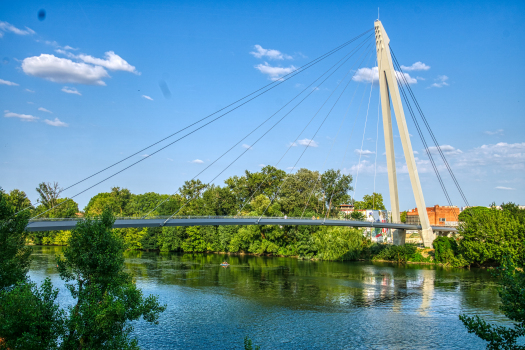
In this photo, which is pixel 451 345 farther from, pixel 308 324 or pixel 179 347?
pixel 179 347

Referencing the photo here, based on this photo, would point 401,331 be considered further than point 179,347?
Yes

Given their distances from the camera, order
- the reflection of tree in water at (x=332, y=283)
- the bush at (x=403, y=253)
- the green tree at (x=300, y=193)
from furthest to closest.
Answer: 1. the green tree at (x=300, y=193)
2. the bush at (x=403, y=253)
3. the reflection of tree in water at (x=332, y=283)

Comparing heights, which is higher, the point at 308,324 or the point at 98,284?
the point at 98,284

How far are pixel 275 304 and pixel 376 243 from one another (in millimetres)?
26223

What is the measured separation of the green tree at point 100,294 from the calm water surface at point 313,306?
4304mm

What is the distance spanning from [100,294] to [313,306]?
12.8m

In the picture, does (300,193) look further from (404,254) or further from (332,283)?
(332,283)

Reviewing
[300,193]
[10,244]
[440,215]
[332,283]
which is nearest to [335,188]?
[300,193]

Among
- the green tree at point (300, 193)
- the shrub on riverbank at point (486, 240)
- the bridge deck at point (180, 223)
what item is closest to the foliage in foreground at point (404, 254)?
the shrub on riverbank at point (486, 240)

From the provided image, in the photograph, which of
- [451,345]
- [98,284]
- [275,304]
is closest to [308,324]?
[275,304]

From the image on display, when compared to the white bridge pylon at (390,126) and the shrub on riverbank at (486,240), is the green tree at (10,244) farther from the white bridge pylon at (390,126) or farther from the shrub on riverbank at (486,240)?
the shrub on riverbank at (486,240)

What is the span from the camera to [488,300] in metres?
Answer: 22.5

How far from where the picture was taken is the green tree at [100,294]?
1060cm

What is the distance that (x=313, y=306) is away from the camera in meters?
21.2
